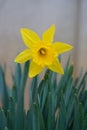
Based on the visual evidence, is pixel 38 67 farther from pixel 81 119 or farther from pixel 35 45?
pixel 81 119

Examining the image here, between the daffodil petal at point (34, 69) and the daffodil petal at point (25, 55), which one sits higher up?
the daffodil petal at point (25, 55)

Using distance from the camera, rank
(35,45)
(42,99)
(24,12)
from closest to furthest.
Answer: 1. (35,45)
2. (42,99)
3. (24,12)

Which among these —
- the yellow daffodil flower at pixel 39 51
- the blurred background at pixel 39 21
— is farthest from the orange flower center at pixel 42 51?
the blurred background at pixel 39 21

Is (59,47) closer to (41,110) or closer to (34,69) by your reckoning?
(34,69)

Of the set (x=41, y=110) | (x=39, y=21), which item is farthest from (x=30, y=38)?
(x=39, y=21)

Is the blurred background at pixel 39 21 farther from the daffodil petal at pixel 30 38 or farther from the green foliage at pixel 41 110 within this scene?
the daffodil petal at pixel 30 38

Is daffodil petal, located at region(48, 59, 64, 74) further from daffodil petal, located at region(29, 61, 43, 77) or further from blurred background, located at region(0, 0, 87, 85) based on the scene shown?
blurred background, located at region(0, 0, 87, 85)

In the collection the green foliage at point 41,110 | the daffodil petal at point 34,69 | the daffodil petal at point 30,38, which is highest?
the daffodil petal at point 30,38

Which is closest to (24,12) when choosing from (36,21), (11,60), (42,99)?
(36,21)
